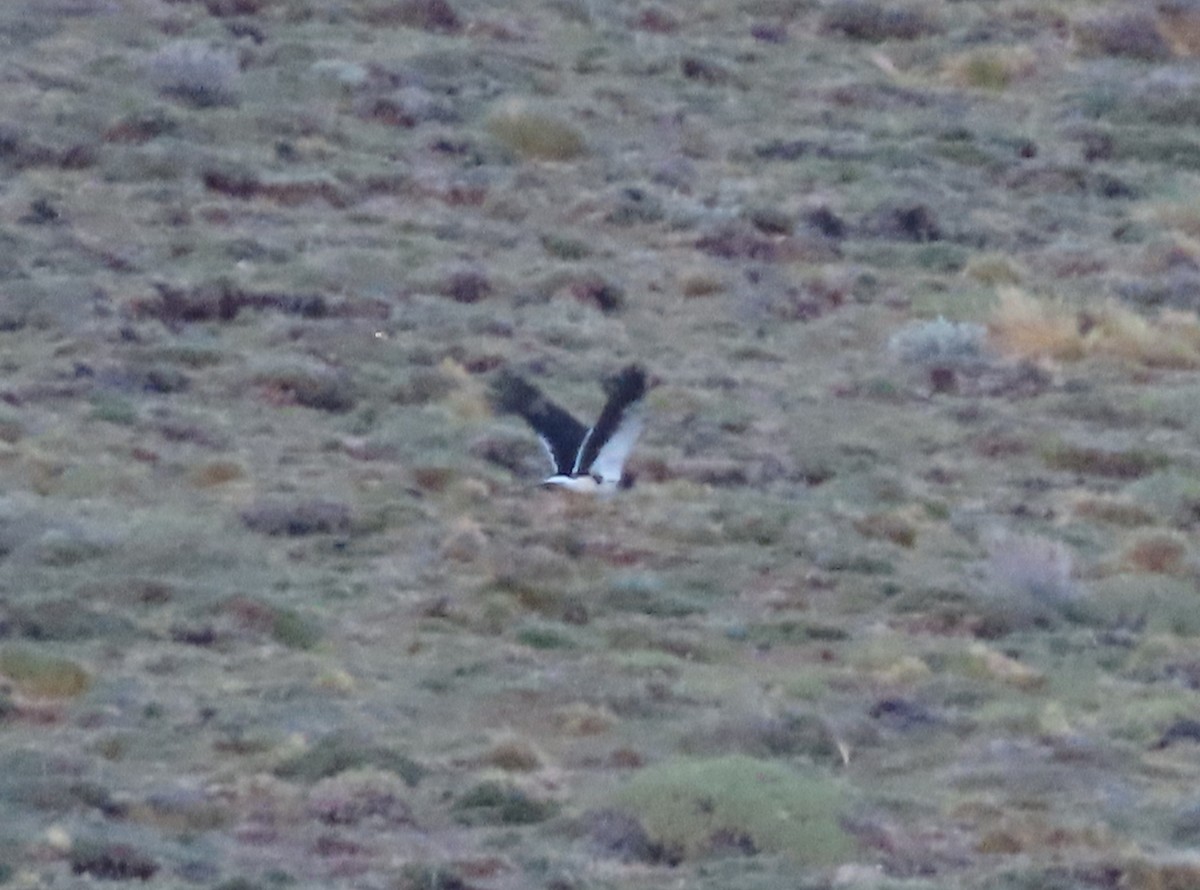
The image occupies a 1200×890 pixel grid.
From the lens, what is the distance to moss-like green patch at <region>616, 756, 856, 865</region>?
35.2 ft

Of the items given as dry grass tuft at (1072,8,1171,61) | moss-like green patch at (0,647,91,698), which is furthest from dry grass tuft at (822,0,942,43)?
moss-like green patch at (0,647,91,698)

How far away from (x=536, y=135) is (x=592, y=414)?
8.29m

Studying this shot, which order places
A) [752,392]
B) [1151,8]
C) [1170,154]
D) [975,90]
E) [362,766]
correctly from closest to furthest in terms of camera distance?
[362,766] < [752,392] < [1170,154] < [975,90] < [1151,8]

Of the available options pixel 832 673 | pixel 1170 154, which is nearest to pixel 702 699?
pixel 832 673

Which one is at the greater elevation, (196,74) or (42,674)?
(196,74)

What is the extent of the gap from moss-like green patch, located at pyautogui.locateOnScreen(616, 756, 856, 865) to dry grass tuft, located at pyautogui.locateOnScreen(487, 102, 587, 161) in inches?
614

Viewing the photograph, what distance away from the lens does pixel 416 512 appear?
54.1 feet

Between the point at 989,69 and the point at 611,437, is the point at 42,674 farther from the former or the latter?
the point at 989,69

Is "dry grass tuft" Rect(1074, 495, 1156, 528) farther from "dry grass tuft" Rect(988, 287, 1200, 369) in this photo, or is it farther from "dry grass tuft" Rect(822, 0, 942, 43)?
"dry grass tuft" Rect(822, 0, 942, 43)

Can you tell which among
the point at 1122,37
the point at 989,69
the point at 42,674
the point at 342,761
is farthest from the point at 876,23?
the point at 342,761

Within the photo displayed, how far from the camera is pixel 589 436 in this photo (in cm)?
1516

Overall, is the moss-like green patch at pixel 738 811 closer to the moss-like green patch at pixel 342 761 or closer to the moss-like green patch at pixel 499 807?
the moss-like green patch at pixel 499 807

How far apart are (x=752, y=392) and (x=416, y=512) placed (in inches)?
164

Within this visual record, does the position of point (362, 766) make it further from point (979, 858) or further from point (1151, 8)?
point (1151, 8)
